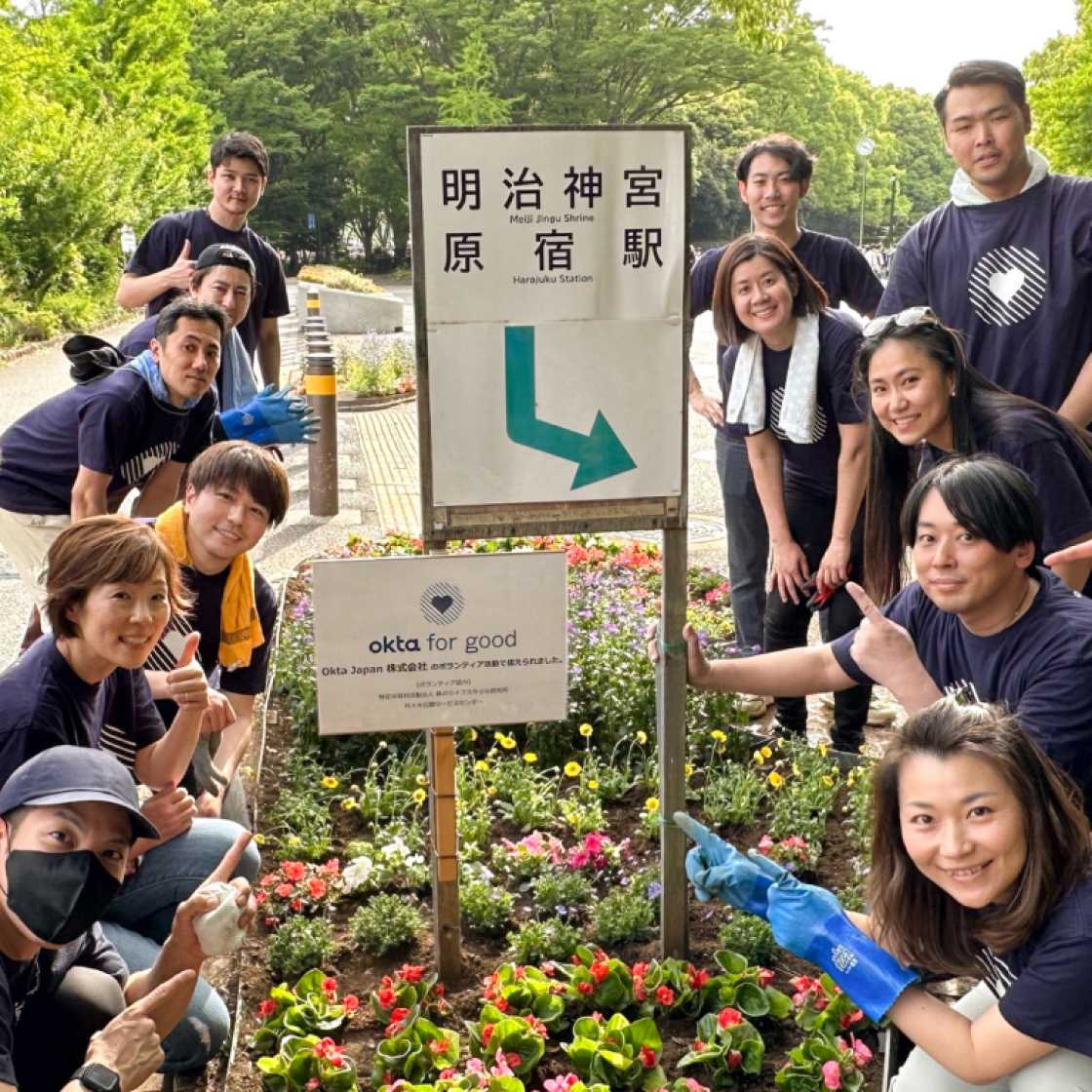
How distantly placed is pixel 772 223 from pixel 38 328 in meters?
16.0

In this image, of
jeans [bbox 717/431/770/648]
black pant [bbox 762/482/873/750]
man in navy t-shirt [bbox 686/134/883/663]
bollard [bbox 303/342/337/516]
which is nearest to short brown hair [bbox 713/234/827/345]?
man in navy t-shirt [bbox 686/134/883/663]

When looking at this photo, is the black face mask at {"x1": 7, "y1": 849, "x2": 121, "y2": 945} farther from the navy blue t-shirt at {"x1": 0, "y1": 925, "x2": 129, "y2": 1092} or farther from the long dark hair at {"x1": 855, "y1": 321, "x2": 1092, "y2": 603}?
the long dark hair at {"x1": 855, "y1": 321, "x2": 1092, "y2": 603}

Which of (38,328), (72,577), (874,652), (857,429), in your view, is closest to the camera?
(72,577)

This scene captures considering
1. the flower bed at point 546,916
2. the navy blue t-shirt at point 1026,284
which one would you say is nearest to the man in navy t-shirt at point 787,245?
the flower bed at point 546,916

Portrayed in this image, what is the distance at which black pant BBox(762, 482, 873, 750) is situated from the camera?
459 cm

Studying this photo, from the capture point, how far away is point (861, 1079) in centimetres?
282

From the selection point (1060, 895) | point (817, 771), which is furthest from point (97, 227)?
point (1060, 895)

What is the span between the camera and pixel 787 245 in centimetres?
479

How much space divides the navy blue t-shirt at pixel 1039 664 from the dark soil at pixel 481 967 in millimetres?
850

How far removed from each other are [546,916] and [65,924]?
5.37ft

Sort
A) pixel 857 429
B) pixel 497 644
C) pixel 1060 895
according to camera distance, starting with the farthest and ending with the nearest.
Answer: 1. pixel 857 429
2. pixel 497 644
3. pixel 1060 895

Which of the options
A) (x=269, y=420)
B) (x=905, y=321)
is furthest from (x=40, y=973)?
(x=269, y=420)

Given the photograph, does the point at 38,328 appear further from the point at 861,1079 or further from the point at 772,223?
the point at 861,1079

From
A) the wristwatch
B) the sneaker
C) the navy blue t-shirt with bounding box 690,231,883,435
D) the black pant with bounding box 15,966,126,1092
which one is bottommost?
the sneaker
